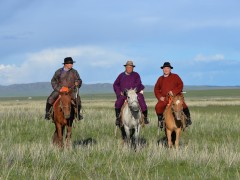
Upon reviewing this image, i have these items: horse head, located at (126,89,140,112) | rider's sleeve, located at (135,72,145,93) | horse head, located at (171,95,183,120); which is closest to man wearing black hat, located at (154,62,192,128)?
rider's sleeve, located at (135,72,145,93)

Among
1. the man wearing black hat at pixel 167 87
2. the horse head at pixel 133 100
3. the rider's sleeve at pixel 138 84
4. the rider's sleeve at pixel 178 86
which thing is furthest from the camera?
the rider's sleeve at pixel 138 84

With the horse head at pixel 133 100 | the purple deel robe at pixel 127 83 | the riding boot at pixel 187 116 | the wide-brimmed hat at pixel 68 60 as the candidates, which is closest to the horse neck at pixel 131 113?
the horse head at pixel 133 100

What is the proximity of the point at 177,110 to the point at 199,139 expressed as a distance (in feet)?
13.6

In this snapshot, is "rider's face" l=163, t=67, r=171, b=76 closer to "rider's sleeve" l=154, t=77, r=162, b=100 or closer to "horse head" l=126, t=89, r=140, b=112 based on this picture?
"rider's sleeve" l=154, t=77, r=162, b=100

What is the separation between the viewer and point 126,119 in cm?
1145

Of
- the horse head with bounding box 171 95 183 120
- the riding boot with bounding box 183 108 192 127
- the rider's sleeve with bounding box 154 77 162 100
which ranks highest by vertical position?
the rider's sleeve with bounding box 154 77 162 100

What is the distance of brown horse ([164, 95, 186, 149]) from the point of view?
10.8 metres

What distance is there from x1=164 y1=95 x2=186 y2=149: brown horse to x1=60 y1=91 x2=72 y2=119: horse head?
2815 millimetres

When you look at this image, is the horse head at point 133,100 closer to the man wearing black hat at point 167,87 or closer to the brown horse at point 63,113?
the man wearing black hat at point 167,87

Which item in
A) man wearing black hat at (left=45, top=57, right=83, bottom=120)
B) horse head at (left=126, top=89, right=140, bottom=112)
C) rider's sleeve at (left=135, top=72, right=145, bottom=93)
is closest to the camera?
horse head at (left=126, top=89, right=140, bottom=112)

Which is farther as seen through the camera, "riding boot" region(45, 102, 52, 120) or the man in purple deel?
the man in purple deel

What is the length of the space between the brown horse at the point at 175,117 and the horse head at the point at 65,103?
2815 millimetres

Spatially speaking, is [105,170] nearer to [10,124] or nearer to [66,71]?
[66,71]

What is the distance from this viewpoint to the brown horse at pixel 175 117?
10766 millimetres
